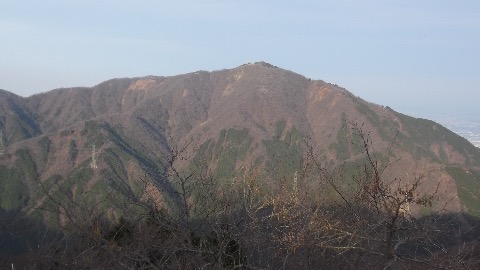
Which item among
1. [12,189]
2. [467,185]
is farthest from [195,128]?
[467,185]

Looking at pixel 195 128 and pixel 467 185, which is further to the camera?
pixel 195 128

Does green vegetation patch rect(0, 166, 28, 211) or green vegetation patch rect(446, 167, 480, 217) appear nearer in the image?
green vegetation patch rect(446, 167, 480, 217)

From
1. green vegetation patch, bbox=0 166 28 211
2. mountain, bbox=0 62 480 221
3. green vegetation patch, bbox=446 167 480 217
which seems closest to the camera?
green vegetation patch, bbox=446 167 480 217

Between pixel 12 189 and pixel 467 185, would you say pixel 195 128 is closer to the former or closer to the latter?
pixel 12 189

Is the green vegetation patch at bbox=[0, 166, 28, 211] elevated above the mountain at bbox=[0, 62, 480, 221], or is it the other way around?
the mountain at bbox=[0, 62, 480, 221]

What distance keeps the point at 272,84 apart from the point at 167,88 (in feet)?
108

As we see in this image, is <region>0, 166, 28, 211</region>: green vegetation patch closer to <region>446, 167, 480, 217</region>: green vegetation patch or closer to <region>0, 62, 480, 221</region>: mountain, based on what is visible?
<region>0, 62, 480, 221</region>: mountain

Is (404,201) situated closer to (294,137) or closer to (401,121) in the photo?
(294,137)

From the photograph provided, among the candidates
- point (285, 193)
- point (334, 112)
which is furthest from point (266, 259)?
point (334, 112)

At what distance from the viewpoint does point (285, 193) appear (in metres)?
7.95

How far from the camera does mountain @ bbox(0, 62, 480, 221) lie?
83.1m

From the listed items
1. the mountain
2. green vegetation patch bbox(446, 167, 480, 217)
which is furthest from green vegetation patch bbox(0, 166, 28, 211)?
green vegetation patch bbox(446, 167, 480, 217)

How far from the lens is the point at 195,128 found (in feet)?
370

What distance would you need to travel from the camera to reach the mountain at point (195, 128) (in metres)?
83.1
